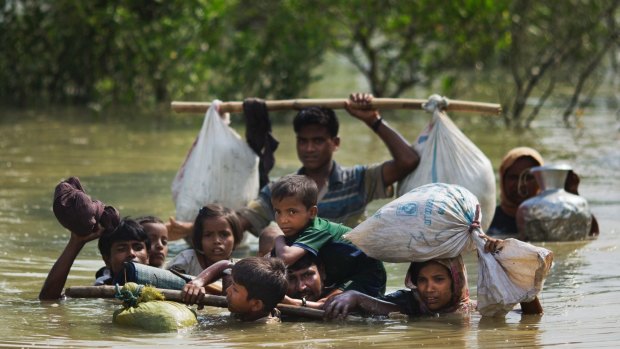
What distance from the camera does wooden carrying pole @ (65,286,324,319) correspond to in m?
5.55

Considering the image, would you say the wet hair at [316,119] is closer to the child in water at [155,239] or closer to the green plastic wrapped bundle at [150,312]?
the child in water at [155,239]

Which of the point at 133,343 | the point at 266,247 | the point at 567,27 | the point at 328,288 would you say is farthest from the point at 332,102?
the point at 567,27

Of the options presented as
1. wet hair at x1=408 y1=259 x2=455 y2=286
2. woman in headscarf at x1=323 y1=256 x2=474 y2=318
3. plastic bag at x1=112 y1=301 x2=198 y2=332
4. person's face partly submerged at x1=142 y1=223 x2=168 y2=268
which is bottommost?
plastic bag at x1=112 y1=301 x2=198 y2=332

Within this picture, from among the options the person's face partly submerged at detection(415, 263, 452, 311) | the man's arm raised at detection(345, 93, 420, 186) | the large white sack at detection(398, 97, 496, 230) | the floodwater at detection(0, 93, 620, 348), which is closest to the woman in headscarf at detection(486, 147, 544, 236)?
the floodwater at detection(0, 93, 620, 348)

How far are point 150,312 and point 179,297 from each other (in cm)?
29

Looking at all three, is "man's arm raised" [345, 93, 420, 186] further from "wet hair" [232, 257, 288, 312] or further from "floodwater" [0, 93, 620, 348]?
"wet hair" [232, 257, 288, 312]

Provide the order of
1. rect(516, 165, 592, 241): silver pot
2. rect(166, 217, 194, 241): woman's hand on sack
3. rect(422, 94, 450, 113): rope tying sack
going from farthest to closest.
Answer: rect(516, 165, 592, 241): silver pot, rect(422, 94, 450, 113): rope tying sack, rect(166, 217, 194, 241): woman's hand on sack

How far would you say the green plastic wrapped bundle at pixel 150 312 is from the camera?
532 centimetres

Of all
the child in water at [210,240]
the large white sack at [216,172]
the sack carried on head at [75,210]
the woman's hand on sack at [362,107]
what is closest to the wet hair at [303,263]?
the child in water at [210,240]

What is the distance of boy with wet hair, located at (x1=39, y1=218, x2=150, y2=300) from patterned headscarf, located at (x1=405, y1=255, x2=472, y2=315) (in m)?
1.32

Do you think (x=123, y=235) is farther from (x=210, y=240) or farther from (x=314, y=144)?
(x=314, y=144)

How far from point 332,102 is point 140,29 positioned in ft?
23.8

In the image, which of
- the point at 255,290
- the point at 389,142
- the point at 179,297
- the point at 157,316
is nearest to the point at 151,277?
the point at 179,297

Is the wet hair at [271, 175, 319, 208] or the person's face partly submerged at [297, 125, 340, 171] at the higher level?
the person's face partly submerged at [297, 125, 340, 171]
